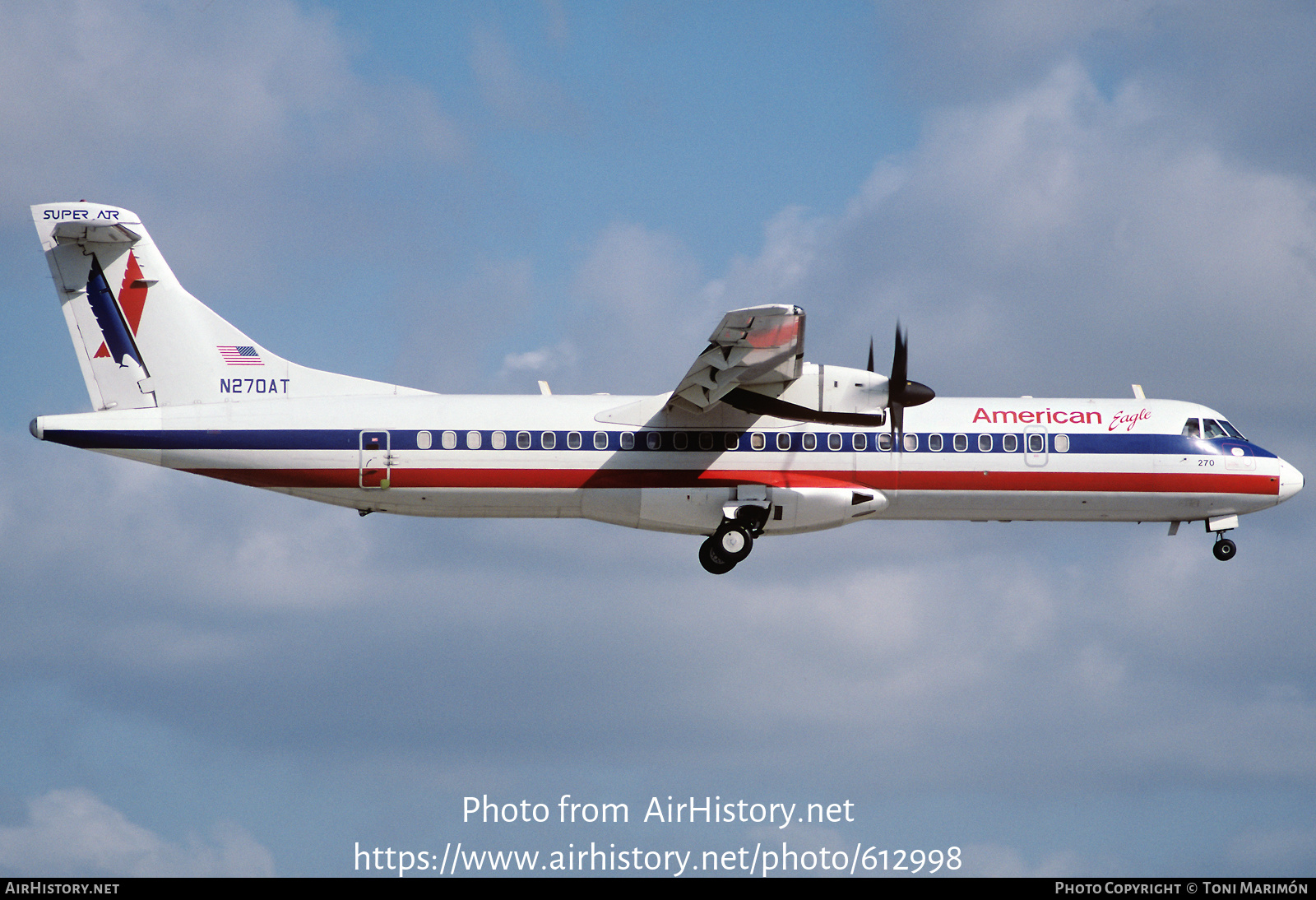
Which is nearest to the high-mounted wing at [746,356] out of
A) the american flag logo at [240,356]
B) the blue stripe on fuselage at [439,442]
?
the blue stripe on fuselage at [439,442]

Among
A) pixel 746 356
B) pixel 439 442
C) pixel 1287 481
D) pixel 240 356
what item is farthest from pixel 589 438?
pixel 1287 481

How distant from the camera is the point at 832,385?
1178 inches

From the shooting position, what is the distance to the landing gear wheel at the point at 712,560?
31078 mm

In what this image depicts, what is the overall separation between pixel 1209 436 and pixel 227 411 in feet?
66.7

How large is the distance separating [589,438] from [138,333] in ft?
30.8

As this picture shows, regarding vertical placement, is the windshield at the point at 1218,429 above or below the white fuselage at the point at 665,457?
above

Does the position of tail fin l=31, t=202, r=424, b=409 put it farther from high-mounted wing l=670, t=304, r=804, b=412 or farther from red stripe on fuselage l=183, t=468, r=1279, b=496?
high-mounted wing l=670, t=304, r=804, b=412

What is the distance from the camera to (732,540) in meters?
30.8

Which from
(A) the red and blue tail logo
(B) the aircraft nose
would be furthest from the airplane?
(B) the aircraft nose

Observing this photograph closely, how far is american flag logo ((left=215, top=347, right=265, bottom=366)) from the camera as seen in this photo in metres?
31.1

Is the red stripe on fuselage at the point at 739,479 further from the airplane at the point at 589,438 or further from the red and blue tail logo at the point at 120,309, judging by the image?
the red and blue tail logo at the point at 120,309

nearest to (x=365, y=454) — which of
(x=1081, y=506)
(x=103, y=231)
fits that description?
(x=103, y=231)

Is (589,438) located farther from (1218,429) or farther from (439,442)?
(1218,429)

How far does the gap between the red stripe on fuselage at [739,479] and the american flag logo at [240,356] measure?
2420mm
